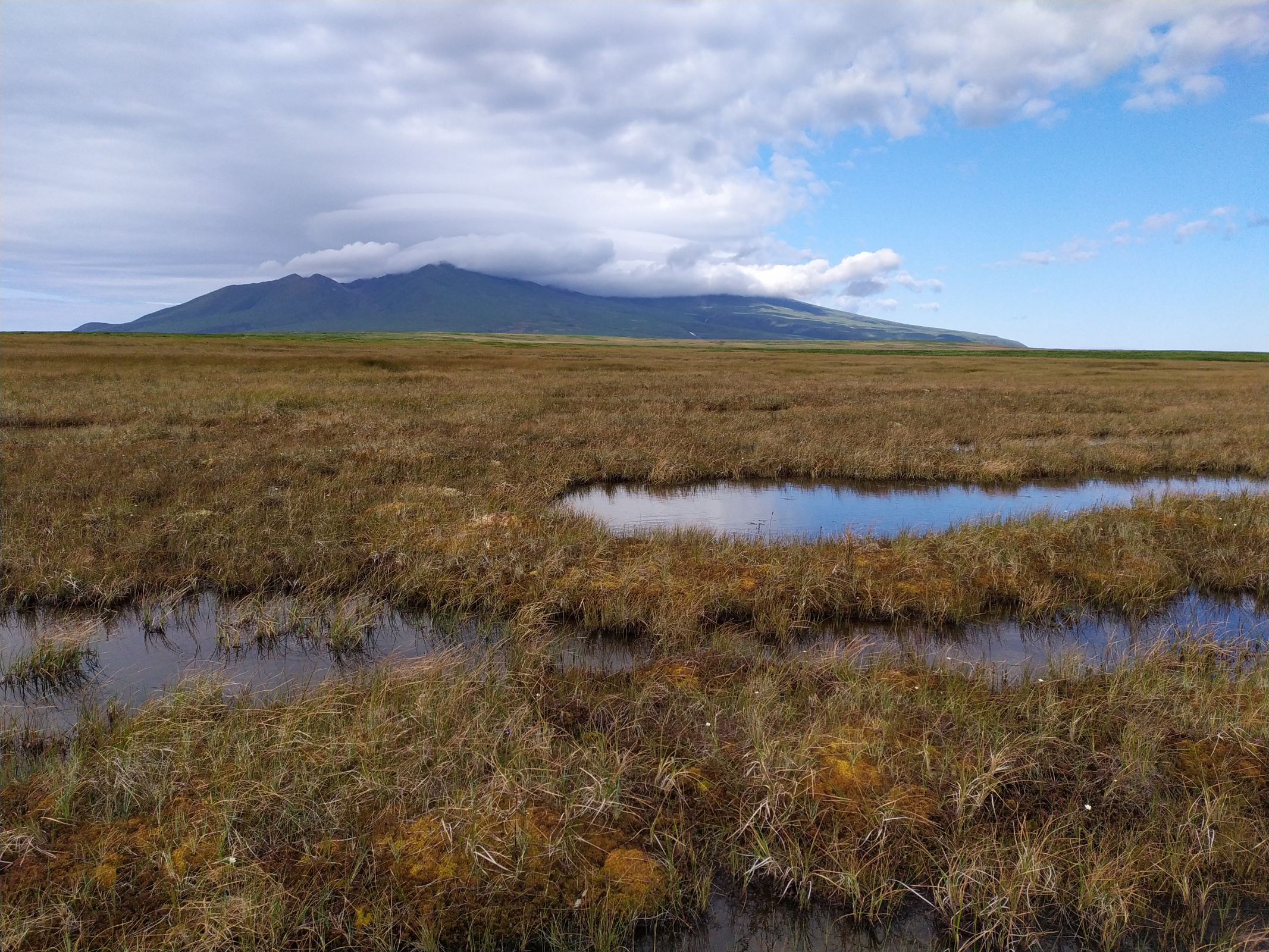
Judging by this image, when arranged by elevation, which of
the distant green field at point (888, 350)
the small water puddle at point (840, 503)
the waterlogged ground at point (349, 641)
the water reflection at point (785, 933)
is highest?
the distant green field at point (888, 350)

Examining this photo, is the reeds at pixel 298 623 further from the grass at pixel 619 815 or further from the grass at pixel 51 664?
the grass at pixel 619 815

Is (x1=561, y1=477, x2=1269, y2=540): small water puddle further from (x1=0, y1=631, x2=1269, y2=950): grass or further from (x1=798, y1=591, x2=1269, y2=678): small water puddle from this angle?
(x1=0, y1=631, x2=1269, y2=950): grass

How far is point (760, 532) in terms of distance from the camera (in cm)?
1405

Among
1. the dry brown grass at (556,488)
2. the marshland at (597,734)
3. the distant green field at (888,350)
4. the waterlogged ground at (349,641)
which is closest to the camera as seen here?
the marshland at (597,734)

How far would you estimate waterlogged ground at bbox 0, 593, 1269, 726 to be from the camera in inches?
310

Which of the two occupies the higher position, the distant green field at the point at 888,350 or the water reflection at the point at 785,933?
the distant green field at the point at 888,350

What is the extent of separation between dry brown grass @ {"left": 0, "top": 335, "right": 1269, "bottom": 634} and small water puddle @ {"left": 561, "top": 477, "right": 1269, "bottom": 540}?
3.27 feet

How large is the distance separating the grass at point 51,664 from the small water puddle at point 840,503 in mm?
8918

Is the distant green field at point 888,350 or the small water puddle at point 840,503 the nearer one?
the small water puddle at point 840,503

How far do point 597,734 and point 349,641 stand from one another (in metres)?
4.53

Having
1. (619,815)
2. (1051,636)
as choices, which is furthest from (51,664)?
(1051,636)

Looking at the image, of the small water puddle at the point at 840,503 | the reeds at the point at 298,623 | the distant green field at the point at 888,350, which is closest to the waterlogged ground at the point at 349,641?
the reeds at the point at 298,623

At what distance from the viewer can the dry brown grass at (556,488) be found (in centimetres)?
1027

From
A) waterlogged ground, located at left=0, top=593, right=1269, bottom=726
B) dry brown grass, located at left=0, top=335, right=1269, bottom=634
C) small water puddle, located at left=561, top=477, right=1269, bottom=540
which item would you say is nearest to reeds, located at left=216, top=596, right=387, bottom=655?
waterlogged ground, located at left=0, top=593, right=1269, bottom=726
